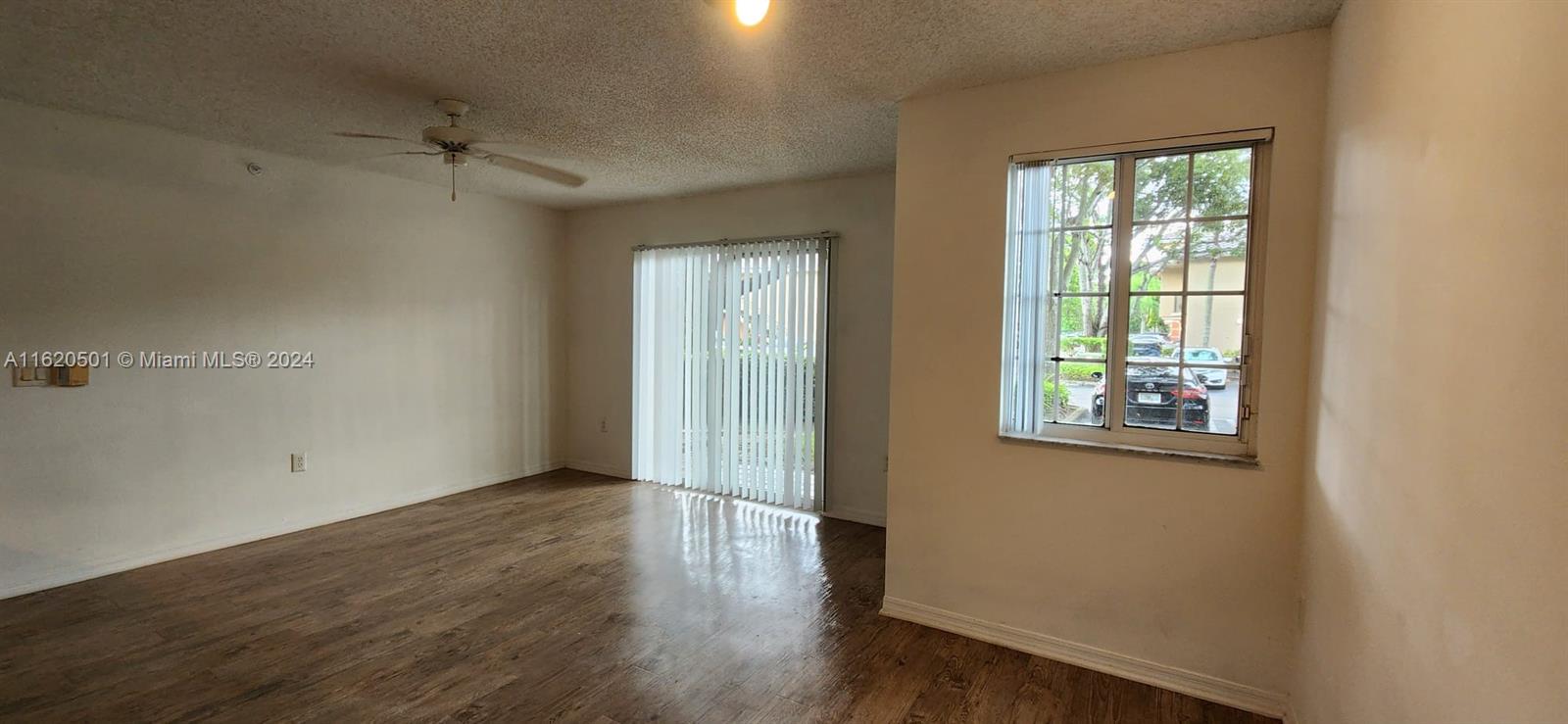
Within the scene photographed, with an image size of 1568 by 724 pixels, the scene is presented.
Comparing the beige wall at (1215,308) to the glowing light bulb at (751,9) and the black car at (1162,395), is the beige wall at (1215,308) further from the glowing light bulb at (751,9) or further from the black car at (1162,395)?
the glowing light bulb at (751,9)

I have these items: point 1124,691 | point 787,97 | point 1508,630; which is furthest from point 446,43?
point 1124,691

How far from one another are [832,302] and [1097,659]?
2.75m

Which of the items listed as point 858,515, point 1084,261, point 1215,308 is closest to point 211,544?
point 858,515

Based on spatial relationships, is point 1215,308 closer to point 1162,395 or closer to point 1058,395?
point 1162,395

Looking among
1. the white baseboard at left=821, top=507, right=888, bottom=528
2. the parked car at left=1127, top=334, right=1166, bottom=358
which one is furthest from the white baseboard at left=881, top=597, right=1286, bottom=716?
the white baseboard at left=821, top=507, right=888, bottom=528

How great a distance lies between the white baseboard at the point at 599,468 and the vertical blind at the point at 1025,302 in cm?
388

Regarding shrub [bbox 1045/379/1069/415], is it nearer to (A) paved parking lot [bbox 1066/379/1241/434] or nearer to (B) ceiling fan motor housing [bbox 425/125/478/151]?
(A) paved parking lot [bbox 1066/379/1241/434]

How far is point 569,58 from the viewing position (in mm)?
2480

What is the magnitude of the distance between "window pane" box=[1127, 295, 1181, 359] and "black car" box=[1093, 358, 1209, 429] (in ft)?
0.12

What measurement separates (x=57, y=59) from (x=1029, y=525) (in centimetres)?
441

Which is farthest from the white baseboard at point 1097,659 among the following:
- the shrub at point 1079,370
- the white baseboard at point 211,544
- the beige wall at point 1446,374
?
the white baseboard at point 211,544

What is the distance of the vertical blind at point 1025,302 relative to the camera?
2.63 m

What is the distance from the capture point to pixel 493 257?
207 inches

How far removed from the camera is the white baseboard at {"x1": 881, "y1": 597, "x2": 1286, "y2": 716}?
226cm
